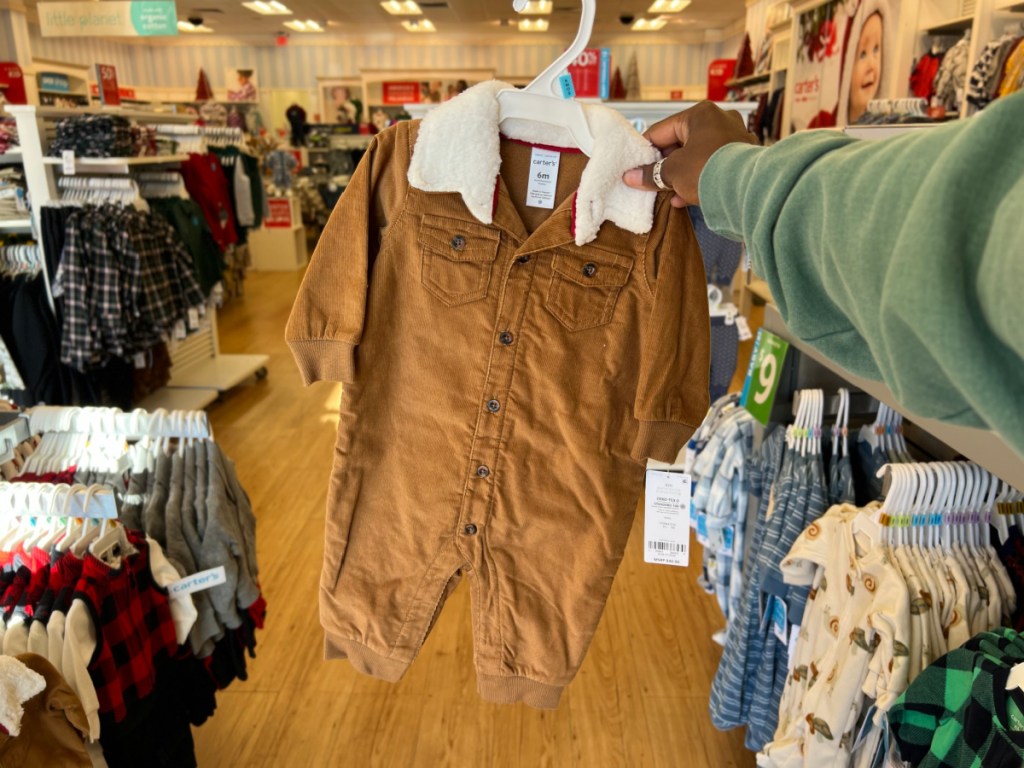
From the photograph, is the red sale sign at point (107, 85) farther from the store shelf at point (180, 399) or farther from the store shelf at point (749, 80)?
the store shelf at point (749, 80)

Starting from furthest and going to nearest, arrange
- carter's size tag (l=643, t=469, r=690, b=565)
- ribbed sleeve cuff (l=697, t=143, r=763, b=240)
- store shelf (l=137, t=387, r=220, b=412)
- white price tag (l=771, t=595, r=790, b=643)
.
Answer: store shelf (l=137, t=387, r=220, b=412) < white price tag (l=771, t=595, r=790, b=643) < carter's size tag (l=643, t=469, r=690, b=565) < ribbed sleeve cuff (l=697, t=143, r=763, b=240)

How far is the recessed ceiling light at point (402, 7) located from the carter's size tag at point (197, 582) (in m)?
11.4

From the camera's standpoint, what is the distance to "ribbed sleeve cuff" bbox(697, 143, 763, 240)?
2.41 ft

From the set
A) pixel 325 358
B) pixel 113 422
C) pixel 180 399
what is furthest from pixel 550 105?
pixel 180 399

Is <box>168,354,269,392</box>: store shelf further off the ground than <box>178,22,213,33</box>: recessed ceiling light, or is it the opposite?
<box>178,22,213,33</box>: recessed ceiling light

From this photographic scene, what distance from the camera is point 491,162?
51.0 inches

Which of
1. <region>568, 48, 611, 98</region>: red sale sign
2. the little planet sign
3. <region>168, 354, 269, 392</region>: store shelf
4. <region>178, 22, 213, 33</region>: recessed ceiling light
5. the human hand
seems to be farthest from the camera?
<region>178, 22, 213, 33</region>: recessed ceiling light

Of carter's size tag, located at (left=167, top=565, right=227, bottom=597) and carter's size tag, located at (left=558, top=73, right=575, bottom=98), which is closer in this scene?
carter's size tag, located at (left=558, top=73, right=575, bottom=98)

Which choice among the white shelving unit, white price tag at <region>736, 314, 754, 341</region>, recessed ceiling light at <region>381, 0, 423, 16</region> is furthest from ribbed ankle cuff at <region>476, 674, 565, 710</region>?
recessed ceiling light at <region>381, 0, 423, 16</region>

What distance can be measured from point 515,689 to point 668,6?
12078 mm

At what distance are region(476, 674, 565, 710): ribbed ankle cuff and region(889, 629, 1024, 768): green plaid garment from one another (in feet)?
2.15

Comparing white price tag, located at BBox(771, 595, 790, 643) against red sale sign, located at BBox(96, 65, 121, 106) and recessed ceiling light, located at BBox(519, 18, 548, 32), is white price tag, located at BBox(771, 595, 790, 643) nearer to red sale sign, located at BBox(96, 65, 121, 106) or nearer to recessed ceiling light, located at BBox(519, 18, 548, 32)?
red sale sign, located at BBox(96, 65, 121, 106)

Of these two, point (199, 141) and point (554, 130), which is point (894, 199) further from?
point (199, 141)

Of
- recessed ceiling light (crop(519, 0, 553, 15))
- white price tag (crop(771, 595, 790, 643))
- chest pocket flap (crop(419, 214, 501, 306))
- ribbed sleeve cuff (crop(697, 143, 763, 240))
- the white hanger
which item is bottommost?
white price tag (crop(771, 595, 790, 643))
